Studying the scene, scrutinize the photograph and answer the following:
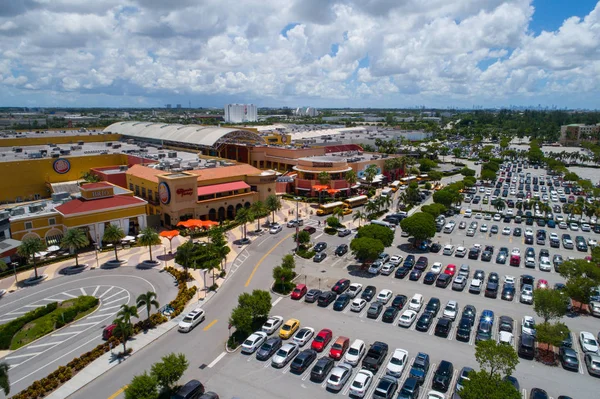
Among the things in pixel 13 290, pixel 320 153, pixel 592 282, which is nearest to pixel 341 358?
pixel 592 282

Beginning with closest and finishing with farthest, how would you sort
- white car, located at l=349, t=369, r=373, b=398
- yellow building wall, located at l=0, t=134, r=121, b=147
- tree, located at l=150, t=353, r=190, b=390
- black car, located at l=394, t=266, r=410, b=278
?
tree, located at l=150, t=353, r=190, b=390 → white car, located at l=349, t=369, r=373, b=398 → black car, located at l=394, t=266, r=410, b=278 → yellow building wall, located at l=0, t=134, r=121, b=147

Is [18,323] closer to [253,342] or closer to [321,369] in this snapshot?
[253,342]

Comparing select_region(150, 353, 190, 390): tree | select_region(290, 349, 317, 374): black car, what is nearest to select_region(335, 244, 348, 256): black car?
select_region(290, 349, 317, 374): black car

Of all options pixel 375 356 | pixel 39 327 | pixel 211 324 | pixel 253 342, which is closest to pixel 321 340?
pixel 375 356

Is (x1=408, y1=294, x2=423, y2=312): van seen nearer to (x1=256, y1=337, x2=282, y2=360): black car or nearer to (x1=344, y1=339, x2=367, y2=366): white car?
(x1=344, y1=339, x2=367, y2=366): white car

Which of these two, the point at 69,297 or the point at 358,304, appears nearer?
the point at 358,304

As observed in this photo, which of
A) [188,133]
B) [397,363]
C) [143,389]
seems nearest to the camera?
[143,389]
